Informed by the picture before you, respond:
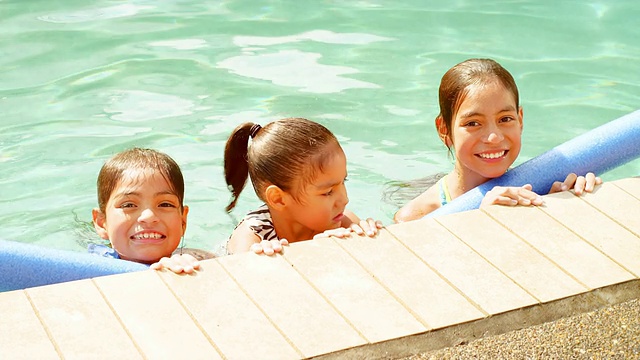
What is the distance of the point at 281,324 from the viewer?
3314 mm

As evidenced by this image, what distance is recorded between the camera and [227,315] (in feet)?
11.0

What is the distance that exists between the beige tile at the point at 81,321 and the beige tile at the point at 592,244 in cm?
158

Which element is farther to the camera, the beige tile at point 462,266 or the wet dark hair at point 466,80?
the wet dark hair at point 466,80

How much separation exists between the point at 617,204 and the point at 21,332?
7.89 feet

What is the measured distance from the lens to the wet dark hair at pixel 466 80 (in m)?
4.90

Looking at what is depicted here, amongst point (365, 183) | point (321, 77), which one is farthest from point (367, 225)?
point (321, 77)

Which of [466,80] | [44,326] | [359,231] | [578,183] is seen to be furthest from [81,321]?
[466,80]

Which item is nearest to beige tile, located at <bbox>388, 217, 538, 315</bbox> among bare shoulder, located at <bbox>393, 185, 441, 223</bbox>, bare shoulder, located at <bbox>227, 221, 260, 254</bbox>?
bare shoulder, located at <bbox>227, 221, 260, 254</bbox>

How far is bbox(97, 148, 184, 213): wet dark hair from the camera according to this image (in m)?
4.48

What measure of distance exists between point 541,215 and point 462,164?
3.20 ft

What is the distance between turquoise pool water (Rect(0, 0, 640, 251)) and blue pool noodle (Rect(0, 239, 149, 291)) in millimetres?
2149

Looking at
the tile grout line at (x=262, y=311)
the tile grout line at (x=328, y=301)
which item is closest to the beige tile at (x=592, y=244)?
the tile grout line at (x=328, y=301)

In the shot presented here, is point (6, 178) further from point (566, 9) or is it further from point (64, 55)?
point (566, 9)

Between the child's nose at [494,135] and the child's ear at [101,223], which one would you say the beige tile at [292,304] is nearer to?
the child's ear at [101,223]
